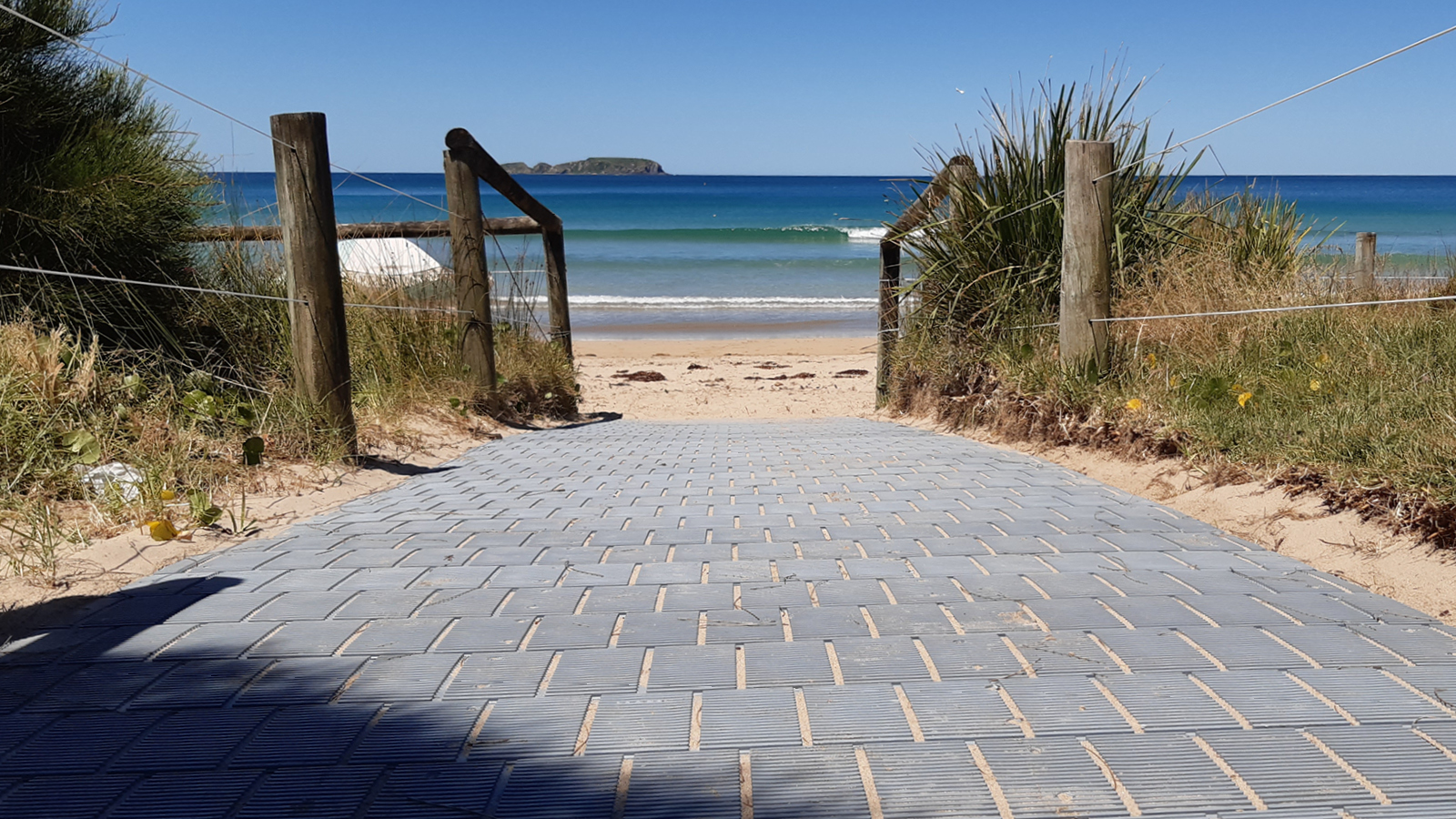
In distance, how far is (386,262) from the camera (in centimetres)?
908

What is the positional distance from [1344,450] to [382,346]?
618cm

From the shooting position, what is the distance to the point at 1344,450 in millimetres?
3785

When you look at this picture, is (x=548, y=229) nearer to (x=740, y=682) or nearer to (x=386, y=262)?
(x=386, y=262)

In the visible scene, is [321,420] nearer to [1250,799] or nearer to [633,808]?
[633,808]

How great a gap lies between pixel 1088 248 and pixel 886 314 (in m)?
3.95

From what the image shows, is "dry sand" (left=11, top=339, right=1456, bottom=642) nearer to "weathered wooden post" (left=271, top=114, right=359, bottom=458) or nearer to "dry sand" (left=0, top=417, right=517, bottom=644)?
"dry sand" (left=0, top=417, right=517, bottom=644)

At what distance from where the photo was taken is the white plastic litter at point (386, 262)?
27.0 feet

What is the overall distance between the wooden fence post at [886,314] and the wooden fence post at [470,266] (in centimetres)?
388

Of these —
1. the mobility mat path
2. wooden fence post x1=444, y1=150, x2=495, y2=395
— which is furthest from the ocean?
the mobility mat path

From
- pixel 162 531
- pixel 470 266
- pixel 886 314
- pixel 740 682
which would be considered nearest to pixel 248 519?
pixel 162 531

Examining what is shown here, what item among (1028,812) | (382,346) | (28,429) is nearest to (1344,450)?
(1028,812)

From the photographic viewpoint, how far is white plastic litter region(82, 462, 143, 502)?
4043 mm

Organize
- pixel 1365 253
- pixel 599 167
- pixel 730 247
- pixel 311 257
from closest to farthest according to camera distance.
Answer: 1. pixel 311 257
2. pixel 1365 253
3. pixel 730 247
4. pixel 599 167

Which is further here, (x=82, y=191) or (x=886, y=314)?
(x=886, y=314)
